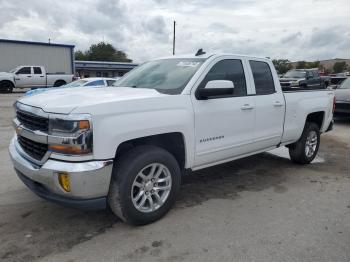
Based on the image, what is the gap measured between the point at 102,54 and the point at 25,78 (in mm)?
70405

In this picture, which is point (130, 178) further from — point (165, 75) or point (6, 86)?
point (6, 86)

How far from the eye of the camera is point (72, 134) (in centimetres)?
319

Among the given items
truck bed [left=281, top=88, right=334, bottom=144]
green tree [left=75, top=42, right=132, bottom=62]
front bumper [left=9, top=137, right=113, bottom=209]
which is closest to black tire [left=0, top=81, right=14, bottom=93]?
truck bed [left=281, top=88, right=334, bottom=144]

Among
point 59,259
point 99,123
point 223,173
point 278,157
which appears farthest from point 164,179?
point 278,157

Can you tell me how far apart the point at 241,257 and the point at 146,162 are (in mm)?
1283

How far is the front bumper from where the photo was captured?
3.21 metres

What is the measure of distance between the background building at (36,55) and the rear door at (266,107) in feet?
94.9

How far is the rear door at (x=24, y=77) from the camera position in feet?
78.7

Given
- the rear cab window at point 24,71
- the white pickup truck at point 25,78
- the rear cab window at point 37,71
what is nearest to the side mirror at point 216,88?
the white pickup truck at point 25,78

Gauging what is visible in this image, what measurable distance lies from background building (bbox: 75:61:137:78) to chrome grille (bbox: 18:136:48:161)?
48419mm

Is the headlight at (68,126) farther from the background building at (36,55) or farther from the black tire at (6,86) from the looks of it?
the background building at (36,55)

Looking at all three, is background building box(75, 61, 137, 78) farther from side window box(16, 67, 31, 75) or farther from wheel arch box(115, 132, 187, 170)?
wheel arch box(115, 132, 187, 170)

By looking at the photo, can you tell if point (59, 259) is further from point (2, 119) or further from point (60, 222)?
point (2, 119)

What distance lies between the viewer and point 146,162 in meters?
3.65
